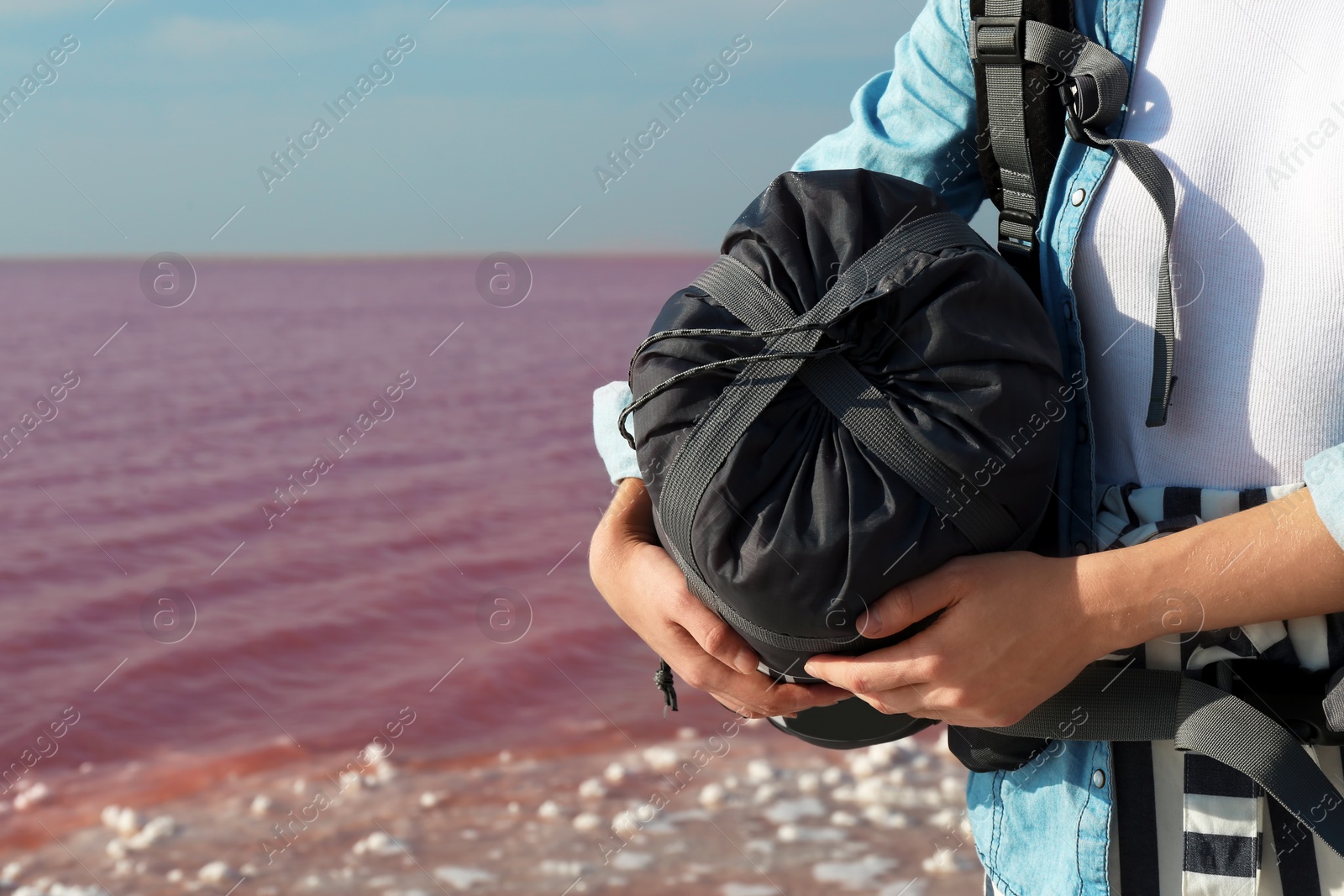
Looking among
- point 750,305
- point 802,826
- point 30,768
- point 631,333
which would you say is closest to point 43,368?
point 631,333

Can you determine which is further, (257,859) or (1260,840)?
(257,859)

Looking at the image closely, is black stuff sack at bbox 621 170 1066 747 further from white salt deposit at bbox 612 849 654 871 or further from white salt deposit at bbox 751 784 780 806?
white salt deposit at bbox 751 784 780 806

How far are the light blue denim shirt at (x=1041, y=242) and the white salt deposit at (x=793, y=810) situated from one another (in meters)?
2.03

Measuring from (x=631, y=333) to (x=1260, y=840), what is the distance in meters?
16.9

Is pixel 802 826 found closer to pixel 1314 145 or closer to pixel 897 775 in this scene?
pixel 897 775

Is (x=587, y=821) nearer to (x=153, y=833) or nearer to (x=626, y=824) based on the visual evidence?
(x=626, y=824)

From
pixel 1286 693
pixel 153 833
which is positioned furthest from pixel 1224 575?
pixel 153 833

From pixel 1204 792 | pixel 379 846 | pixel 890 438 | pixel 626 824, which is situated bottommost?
pixel 626 824

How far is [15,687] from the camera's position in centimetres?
459

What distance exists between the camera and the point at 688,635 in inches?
44.6

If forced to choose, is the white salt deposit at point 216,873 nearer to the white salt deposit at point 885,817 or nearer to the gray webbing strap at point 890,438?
the white salt deposit at point 885,817

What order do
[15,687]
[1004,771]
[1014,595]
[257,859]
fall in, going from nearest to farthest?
[1014,595]
[1004,771]
[257,859]
[15,687]

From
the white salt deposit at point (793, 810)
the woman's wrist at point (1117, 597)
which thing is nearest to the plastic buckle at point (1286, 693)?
the woman's wrist at point (1117, 597)

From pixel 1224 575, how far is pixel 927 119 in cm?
60
